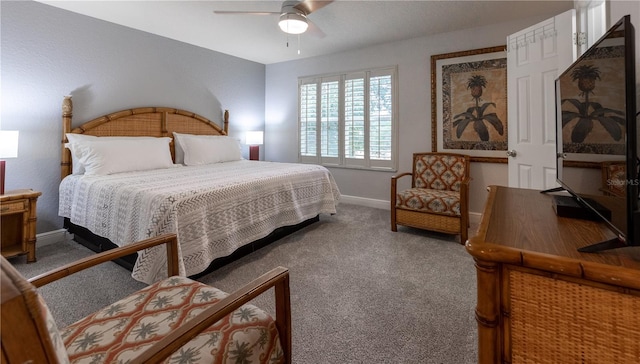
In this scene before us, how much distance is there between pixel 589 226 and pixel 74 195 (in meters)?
3.73

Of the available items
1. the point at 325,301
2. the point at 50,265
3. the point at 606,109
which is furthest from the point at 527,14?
the point at 50,265

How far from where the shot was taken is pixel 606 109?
36.8 inches

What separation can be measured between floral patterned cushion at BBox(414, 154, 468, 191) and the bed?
1.15 metres

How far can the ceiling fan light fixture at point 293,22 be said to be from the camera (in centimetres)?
272

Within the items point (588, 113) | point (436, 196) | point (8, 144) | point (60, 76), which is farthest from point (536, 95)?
point (60, 76)

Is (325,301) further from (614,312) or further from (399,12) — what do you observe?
(399,12)

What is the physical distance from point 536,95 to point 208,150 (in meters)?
3.81

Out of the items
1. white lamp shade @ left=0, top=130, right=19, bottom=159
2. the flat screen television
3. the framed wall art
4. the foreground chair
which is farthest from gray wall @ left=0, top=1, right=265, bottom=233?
the flat screen television

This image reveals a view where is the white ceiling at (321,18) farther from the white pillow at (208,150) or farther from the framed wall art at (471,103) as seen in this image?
the white pillow at (208,150)

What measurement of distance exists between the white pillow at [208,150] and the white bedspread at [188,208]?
86cm

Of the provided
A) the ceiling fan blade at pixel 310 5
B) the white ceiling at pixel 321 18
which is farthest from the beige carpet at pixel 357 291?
the white ceiling at pixel 321 18

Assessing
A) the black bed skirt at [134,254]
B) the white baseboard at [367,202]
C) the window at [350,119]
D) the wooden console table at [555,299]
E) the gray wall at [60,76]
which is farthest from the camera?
the white baseboard at [367,202]
